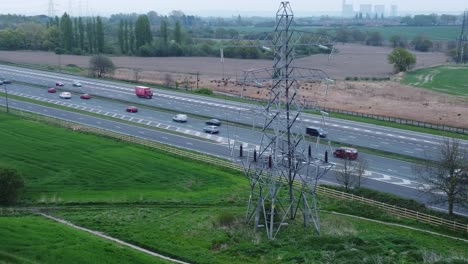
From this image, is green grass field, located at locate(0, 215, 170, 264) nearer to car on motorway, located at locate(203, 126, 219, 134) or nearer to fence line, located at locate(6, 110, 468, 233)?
Result: fence line, located at locate(6, 110, 468, 233)

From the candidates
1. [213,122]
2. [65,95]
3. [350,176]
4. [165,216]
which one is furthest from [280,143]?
[65,95]

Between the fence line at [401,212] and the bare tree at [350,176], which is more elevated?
the bare tree at [350,176]

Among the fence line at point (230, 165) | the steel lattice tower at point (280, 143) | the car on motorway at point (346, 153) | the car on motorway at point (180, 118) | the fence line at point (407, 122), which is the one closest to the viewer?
the steel lattice tower at point (280, 143)

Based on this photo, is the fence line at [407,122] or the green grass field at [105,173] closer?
the green grass field at [105,173]

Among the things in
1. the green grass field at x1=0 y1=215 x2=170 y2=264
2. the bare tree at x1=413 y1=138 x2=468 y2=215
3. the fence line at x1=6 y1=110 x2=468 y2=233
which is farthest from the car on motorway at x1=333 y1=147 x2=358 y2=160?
the green grass field at x1=0 y1=215 x2=170 y2=264

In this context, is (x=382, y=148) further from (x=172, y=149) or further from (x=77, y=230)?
(x=77, y=230)

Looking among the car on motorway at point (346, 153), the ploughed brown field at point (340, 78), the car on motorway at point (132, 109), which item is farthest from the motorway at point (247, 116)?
the car on motorway at point (346, 153)

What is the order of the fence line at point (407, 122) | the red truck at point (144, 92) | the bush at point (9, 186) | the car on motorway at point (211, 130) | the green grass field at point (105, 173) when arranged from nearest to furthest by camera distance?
the bush at point (9, 186), the green grass field at point (105, 173), the car on motorway at point (211, 130), the fence line at point (407, 122), the red truck at point (144, 92)

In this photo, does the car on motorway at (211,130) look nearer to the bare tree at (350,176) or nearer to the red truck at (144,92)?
the bare tree at (350,176)
